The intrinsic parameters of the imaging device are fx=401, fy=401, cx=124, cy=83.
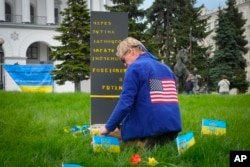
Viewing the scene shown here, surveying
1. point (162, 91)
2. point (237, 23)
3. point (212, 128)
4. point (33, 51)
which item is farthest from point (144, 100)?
point (237, 23)

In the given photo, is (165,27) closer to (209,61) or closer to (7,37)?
(209,61)

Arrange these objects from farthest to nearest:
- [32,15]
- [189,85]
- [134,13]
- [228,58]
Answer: [32,15] < [228,58] < [134,13] < [189,85]

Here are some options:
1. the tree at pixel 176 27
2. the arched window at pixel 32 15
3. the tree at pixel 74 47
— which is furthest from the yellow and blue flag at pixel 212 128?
the arched window at pixel 32 15

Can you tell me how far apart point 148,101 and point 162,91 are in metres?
0.22

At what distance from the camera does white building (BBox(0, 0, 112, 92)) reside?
41219mm

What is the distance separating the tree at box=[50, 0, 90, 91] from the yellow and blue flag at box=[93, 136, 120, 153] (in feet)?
69.8

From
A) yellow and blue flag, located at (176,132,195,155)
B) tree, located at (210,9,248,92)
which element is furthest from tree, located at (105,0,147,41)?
yellow and blue flag, located at (176,132,195,155)

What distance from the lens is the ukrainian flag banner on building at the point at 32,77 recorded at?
24.2 meters

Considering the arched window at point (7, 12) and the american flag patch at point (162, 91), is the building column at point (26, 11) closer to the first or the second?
the arched window at point (7, 12)

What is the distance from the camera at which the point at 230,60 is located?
43906 millimetres

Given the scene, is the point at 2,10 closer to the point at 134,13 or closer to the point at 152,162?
the point at 134,13

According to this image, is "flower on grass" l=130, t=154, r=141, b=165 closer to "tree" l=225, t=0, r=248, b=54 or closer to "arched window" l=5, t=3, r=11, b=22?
"arched window" l=5, t=3, r=11, b=22

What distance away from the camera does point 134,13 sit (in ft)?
101

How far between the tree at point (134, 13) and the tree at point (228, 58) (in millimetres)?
14623
